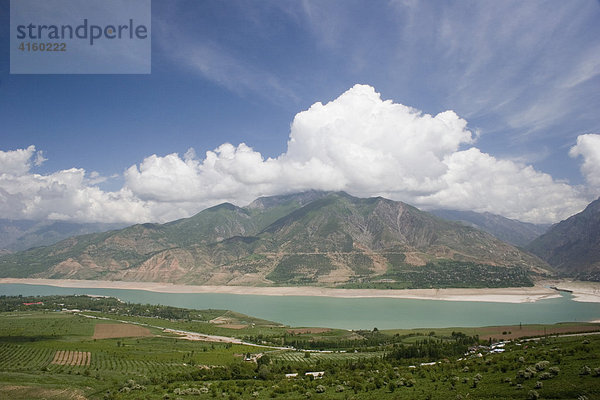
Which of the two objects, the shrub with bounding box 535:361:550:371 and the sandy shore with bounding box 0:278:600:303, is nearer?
the shrub with bounding box 535:361:550:371

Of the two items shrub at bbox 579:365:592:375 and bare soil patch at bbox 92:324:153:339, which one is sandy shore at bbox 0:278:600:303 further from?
shrub at bbox 579:365:592:375

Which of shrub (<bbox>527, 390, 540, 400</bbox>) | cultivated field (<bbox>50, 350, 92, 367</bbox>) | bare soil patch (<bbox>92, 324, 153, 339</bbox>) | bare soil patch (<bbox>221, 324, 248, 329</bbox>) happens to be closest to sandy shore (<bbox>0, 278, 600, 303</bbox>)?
bare soil patch (<bbox>221, 324, 248, 329</bbox>)

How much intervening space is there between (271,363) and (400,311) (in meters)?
79.7

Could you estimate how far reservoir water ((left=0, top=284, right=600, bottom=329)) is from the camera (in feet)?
320

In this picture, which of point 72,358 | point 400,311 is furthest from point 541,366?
point 400,311

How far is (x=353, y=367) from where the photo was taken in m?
40.6

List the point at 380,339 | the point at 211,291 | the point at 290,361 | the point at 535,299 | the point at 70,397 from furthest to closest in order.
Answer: the point at 211,291 → the point at 535,299 → the point at 380,339 → the point at 290,361 → the point at 70,397

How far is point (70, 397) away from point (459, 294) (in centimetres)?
15586

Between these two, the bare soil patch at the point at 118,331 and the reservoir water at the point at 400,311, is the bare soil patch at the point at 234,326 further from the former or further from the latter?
the bare soil patch at the point at 118,331

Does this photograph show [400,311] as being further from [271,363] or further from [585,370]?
[585,370]

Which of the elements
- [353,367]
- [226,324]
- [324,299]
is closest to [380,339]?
[353,367]

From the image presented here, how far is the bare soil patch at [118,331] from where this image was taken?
77.2m

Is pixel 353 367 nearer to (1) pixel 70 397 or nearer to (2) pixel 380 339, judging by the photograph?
(1) pixel 70 397

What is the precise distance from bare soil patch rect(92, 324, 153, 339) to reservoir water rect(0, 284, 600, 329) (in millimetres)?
39309
